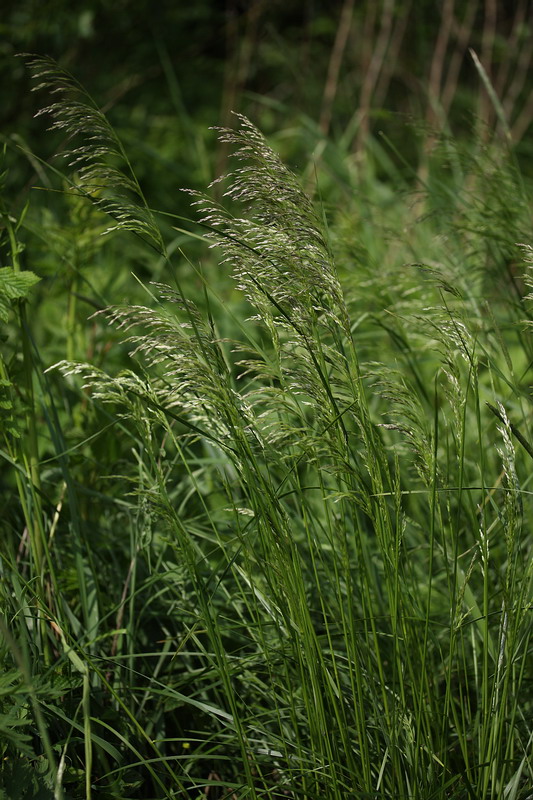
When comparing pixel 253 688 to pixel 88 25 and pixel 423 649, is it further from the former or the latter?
pixel 88 25

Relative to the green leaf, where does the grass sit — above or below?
below

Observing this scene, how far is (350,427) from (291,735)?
2.37 ft

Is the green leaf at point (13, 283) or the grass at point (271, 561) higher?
the green leaf at point (13, 283)

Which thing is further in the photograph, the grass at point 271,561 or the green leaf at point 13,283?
the green leaf at point 13,283

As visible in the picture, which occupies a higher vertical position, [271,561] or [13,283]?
[13,283]

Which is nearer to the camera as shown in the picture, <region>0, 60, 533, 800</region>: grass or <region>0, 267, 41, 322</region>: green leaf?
<region>0, 60, 533, 800</region>: grass

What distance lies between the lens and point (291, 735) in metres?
1.29

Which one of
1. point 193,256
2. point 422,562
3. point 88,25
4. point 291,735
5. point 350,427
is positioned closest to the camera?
point 291,735

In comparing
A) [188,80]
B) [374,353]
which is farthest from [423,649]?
[188,80]

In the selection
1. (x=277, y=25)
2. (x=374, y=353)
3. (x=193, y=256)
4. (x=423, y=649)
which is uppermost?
(x=277, y=25)

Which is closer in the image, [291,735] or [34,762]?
[34,762]

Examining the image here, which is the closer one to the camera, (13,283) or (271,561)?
(271,561)

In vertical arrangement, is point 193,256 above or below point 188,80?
below

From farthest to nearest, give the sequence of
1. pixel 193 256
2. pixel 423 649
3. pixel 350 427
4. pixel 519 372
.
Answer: pixel 193 256 → pixel 519 372 → pixel 350 427 → pixel 423 649
